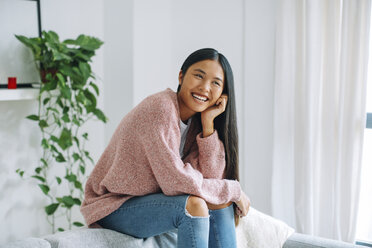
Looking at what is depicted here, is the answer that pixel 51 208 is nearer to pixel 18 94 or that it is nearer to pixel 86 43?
pixel 18 94

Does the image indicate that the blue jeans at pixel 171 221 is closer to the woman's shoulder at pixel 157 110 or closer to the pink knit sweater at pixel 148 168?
the pink knit sweater at pixel 148 168

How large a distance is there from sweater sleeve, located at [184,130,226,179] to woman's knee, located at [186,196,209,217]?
0.84 feet

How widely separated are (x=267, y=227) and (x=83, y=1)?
67.5 inches

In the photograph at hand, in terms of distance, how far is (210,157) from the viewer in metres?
1.78

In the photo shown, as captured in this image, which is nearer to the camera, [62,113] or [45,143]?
[45,143]

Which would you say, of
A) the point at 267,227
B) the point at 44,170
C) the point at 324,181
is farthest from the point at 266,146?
the point at 44,170

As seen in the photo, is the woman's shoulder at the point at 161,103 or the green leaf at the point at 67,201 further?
the green leaf at the point at 67,201

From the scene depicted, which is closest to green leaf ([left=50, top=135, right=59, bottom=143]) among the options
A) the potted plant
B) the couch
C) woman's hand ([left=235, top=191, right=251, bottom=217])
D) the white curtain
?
the potted plant

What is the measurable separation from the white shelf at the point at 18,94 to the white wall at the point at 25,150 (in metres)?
0.15

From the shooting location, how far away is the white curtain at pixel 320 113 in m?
2.45

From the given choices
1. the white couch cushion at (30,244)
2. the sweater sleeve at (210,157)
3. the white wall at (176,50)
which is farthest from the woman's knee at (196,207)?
the white wall at (176,50)

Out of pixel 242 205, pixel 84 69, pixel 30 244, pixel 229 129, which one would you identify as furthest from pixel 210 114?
pixel 84 69

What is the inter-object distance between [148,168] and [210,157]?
0.27 metres

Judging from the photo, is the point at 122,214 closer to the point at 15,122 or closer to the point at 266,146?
the point at 15,122
